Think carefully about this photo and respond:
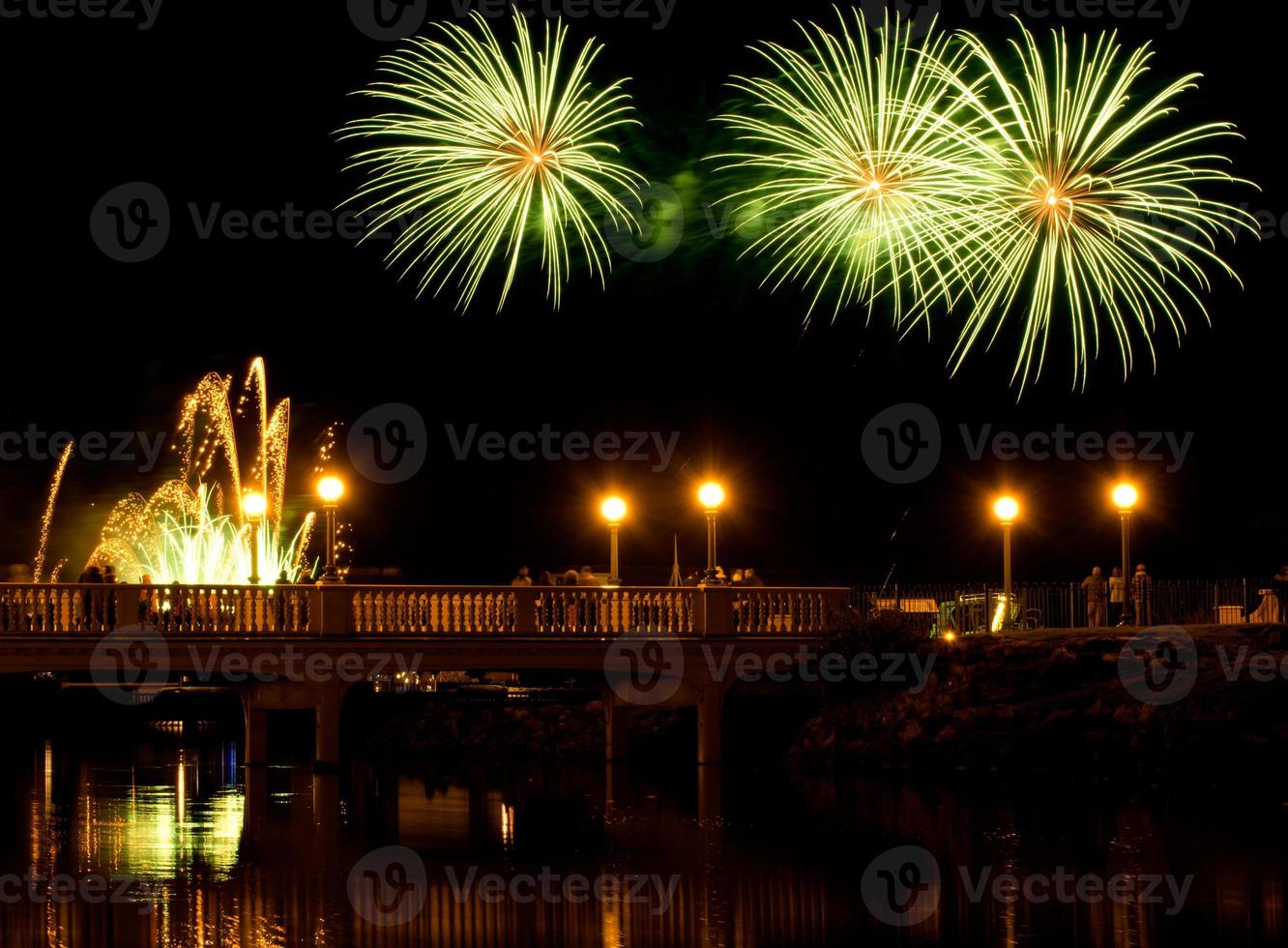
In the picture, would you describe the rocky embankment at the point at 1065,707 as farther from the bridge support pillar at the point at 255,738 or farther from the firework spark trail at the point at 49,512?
the firework spark trail at the point at 49,512

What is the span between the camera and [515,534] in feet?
194

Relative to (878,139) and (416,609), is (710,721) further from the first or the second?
(878,139)

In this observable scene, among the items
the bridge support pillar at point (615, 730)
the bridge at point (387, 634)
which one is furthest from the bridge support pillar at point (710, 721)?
the bridge support pillar at point (615, 730)

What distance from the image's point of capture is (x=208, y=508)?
154 feet

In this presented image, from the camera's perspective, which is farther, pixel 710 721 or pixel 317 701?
pixel 710 721

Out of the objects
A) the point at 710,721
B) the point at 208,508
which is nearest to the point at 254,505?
the point at 710,721

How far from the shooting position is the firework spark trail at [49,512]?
157ft

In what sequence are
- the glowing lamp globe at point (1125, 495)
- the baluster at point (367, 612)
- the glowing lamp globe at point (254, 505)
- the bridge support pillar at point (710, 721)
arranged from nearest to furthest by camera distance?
the baluster at point (367, 612)
the bridge support pillar at point (710, 721)
the glowing lamp globe at point (1125, 495)
the glowing lamp globe at point (254, 505)

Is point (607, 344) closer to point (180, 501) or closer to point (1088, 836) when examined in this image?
point (180, 501)

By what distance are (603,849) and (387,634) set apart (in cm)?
904

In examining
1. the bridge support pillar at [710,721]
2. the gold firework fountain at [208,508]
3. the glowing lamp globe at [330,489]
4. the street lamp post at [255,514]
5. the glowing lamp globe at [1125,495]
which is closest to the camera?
the bridge support pillar at [710,721]

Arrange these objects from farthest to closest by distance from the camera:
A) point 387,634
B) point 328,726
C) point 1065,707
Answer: point 328,726 → point 387,634 → point 1065,707

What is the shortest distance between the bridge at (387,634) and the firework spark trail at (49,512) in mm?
17933

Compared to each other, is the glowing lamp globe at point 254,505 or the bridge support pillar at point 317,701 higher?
the glowing lamp globe at point 254,505
